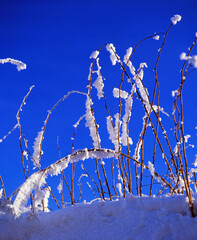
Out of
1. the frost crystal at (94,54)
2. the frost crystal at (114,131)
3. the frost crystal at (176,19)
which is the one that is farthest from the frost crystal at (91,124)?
the frost crystal at (176,19)

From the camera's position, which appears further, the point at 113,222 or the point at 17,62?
the point at 17,62

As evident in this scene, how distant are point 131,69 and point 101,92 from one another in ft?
0.64

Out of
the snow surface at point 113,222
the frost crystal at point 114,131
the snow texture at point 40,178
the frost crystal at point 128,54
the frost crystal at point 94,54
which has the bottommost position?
the snow surface at point 113,222

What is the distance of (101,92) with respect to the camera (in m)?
1.19

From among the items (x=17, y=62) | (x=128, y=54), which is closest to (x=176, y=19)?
(x=128, y=54)

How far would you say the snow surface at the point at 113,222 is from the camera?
2.09ft

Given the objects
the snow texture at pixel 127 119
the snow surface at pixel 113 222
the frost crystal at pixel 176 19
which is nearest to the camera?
the snow surface at pixel 113 222

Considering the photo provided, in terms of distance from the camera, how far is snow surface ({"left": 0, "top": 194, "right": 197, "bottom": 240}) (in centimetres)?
64

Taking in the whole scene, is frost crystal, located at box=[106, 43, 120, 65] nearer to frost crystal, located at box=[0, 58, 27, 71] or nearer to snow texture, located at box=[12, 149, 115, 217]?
frost crystal, located at box=[0, 58, 27, 71]

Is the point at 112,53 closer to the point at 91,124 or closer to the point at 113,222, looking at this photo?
the point at 91,124

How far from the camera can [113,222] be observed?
0.70 m

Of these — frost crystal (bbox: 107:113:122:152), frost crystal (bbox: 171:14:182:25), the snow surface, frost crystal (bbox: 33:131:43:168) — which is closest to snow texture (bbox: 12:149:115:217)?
the snow surface

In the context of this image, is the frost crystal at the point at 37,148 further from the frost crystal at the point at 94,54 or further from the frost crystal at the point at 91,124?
the frost crystal at the point at 94,54

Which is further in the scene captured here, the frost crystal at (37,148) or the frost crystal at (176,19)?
the frost crystal at (37,148)
